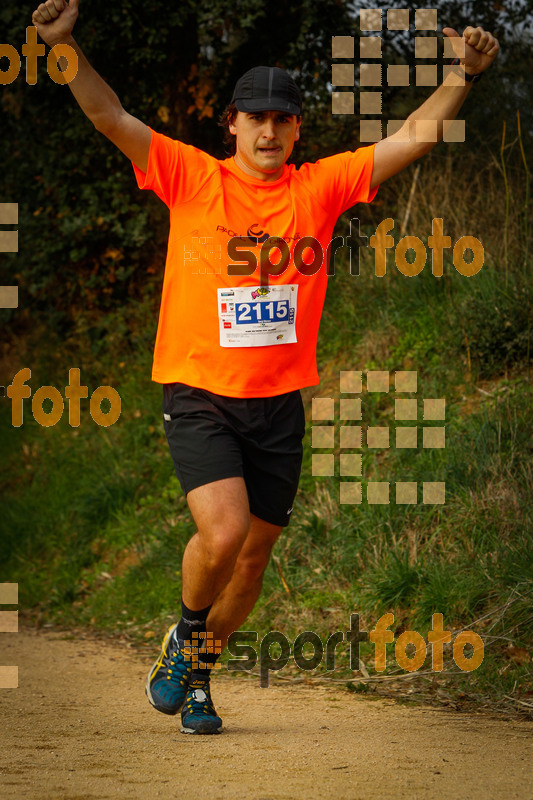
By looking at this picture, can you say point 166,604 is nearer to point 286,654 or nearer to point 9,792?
point 286,654

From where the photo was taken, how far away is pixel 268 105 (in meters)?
4.14

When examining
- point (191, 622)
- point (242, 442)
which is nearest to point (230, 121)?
point (242, 442)

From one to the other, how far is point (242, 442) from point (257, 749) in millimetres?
1183

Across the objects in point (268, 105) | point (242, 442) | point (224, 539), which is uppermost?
point (268, 105)

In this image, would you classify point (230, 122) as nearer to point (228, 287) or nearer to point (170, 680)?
point (228, 287)

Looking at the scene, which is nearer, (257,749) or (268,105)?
(257,749)

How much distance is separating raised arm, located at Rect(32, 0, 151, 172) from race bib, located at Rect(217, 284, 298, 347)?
2.12 ft

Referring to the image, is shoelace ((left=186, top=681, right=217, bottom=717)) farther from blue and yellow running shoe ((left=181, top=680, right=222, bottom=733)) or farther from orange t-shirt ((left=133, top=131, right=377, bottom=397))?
orange t-shirt ((left=133, top=131, right=377, bottom=397))

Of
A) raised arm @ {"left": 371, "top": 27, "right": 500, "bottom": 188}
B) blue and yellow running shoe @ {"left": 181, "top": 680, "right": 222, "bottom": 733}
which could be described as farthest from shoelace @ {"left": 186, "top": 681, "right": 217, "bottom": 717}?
raised arm @ {"left": 371, "top": 27, "right": 500, "bottom": 188}

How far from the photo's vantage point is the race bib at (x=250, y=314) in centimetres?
399

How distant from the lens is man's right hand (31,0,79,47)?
364 centimetres

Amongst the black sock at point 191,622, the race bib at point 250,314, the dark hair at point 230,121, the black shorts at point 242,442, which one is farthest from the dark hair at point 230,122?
the black sock at point 191,622

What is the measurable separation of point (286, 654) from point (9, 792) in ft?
9.49

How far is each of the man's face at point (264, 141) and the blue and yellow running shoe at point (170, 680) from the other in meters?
2.00
